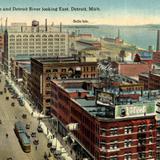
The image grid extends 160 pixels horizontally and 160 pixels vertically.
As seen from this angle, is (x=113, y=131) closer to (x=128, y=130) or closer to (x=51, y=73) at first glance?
(x=128, y=130)

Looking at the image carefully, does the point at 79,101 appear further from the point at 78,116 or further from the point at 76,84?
the point at 76,84

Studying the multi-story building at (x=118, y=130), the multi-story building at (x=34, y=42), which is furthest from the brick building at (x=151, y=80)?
the multi-story building at (x=34, y=42)

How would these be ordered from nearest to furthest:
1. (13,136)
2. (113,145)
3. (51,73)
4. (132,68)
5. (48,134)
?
(113,145)
(13,136)
(48,134)
(51,73)
(132,68)

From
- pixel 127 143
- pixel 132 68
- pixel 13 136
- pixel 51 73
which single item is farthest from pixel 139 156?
pixel 132 68

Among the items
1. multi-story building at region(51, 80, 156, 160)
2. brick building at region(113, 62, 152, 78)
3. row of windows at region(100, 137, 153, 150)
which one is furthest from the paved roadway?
brick building at region(113, 62, 152, 78)

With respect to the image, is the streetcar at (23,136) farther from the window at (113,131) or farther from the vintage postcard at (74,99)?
the window at (113,131)

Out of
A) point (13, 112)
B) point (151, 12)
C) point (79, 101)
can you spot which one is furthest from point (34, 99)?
point (151, 12)
